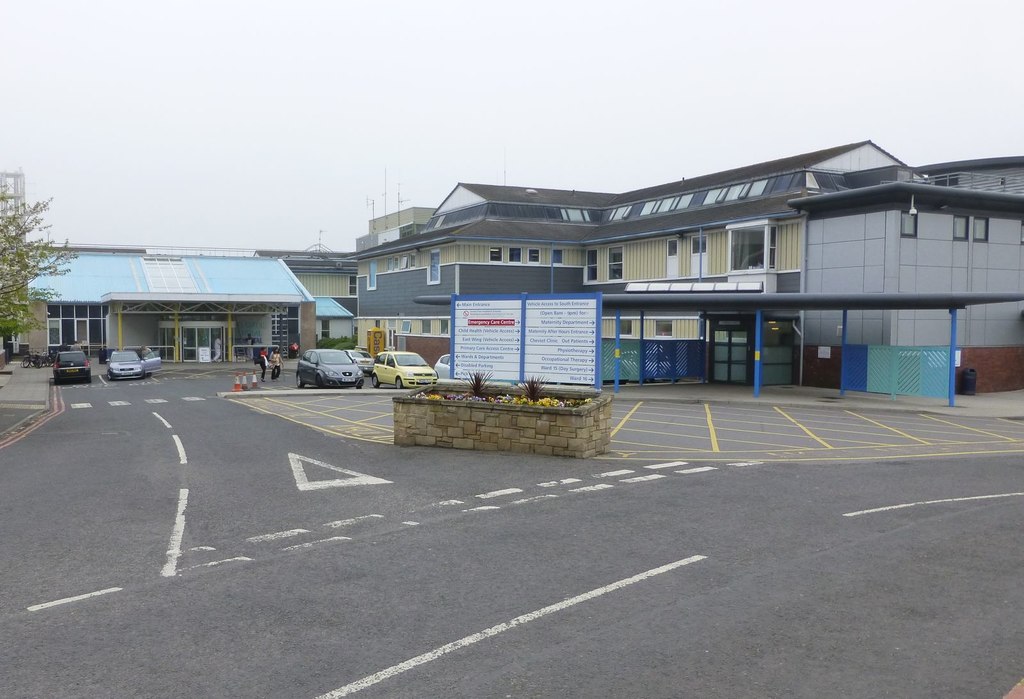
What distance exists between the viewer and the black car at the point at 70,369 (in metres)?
40.9

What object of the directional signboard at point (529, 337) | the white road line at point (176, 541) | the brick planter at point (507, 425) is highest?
the directional signboard at point (529, 337)

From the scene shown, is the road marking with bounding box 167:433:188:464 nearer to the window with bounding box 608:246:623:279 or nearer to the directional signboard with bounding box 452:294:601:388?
the directional signboard with bounding box 452:294:601:388

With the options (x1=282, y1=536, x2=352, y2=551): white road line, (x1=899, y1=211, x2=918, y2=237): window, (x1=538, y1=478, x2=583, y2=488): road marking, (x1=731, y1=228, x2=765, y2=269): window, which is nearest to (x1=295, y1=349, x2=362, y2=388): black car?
(x1=731, y1=228, x2=765, y2=269): window

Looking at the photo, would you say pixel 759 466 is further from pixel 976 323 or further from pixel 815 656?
pixel 976 323

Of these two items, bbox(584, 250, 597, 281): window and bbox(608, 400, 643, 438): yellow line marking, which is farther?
bbox(584, 250, 597, 281): window

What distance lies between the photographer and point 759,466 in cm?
1498

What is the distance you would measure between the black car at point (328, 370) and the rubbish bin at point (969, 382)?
2176cm

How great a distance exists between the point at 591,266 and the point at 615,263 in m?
2.33

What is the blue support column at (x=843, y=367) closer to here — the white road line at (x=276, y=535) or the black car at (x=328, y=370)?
the black car at (x=328, y=370)

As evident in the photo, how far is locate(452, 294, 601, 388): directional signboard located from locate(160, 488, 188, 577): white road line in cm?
925

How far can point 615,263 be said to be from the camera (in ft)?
148

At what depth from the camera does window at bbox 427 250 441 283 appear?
159 feet

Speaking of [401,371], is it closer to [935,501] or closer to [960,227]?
[960,227]

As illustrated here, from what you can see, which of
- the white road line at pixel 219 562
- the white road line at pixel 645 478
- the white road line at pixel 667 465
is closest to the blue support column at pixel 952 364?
the white road line at pixel 667 465
